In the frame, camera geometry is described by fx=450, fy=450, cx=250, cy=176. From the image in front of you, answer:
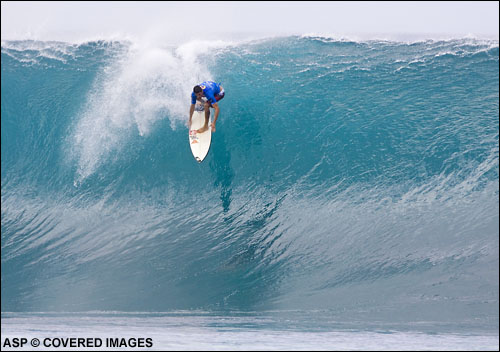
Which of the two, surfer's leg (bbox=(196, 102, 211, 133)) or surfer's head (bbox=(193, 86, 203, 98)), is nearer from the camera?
surfer's head (bbox=(193, 86, 203, 98))

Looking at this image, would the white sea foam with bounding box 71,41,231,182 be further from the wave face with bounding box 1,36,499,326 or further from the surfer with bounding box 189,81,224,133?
the surfer with bounding box 189,81,224,133

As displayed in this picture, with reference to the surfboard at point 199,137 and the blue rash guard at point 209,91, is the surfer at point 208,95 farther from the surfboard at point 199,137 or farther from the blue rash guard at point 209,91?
the surfboard at point 199,137

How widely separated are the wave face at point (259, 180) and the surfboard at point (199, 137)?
0.36 m

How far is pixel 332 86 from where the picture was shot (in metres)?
10.6

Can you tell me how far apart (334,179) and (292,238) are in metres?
1.63

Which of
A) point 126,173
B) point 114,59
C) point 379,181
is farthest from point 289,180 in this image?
point 114,59

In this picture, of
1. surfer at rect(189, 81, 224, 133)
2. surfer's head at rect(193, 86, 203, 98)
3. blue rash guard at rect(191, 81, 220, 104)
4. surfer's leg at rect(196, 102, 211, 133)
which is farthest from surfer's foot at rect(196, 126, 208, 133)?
surfer's head at rect(193, 86, 203, 98)

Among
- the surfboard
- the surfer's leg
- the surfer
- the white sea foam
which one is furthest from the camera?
the white sea foam

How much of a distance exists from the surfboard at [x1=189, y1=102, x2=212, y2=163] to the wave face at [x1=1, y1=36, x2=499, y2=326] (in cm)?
36

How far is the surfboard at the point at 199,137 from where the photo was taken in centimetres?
943

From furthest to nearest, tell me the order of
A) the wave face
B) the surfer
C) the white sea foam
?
the white sea foam
the surfer
the wave face

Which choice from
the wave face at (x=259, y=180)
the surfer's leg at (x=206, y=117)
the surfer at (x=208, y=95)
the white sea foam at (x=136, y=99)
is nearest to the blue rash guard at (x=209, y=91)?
the surfer at (x=208, y=95)

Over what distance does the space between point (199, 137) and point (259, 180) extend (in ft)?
5.12

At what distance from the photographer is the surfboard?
9430 millimetres
